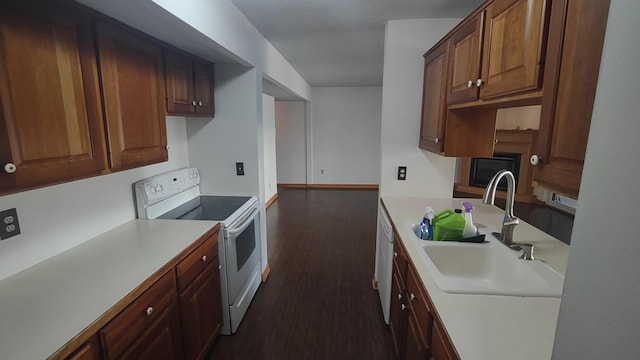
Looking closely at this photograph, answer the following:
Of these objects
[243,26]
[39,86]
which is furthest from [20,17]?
[243,26]

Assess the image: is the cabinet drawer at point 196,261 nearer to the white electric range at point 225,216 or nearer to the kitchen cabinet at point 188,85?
the white electric range at point 225,216

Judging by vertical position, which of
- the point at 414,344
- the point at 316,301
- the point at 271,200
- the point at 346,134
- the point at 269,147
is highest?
the point at 346,134

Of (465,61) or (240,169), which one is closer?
(465,61)

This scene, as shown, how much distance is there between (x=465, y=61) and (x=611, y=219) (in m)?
1.58

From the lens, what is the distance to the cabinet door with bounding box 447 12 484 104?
163 cm

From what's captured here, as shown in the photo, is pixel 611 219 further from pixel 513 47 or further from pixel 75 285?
pixel 75 285

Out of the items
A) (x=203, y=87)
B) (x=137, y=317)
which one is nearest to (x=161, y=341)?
(x=137, y=317)

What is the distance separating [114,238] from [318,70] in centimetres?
380

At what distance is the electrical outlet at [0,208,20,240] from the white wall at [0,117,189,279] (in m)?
0.02

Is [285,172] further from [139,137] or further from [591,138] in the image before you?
[591,138]

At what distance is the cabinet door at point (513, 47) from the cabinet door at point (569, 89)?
0.28 feet

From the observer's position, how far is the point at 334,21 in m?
2.46

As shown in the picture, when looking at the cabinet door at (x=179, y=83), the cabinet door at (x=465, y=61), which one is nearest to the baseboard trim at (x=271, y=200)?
the cabinet door at (x=179, y=83)

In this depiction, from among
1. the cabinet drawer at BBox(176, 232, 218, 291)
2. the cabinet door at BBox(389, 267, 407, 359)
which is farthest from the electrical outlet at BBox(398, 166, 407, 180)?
the cabinet drawer at BBox(176, 232, 218, 291)
